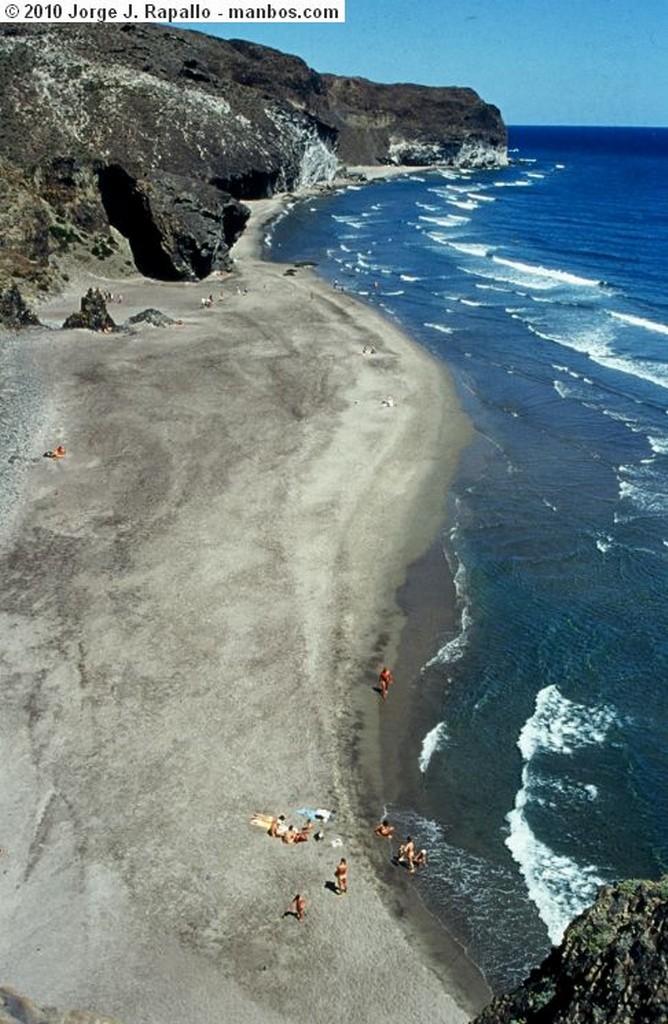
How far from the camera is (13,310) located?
2266 inches

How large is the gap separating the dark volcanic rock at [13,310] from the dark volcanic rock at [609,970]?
53.7 m

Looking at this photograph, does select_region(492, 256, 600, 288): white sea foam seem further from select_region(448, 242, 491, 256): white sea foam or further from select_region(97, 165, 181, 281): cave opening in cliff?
select_region(97, 165, 181, 281): cave opening in cliff

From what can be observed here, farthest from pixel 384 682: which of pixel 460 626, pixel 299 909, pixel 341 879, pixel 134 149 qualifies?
pixel 134 149

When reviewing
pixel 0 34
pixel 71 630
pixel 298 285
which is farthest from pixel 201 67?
pixel 71 630

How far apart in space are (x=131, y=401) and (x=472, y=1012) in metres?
35.4

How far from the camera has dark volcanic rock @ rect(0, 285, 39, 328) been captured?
57094 mm

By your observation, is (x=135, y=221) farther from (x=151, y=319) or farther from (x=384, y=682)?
(x=384, y=682)

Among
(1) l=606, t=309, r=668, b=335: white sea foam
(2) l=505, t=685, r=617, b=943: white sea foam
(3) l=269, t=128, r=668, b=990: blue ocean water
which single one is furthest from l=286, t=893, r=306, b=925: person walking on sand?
(1) l=606, t=309, r=668, b=335: white sea foam

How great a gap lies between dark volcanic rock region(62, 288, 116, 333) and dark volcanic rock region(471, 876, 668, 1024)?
2108 inches

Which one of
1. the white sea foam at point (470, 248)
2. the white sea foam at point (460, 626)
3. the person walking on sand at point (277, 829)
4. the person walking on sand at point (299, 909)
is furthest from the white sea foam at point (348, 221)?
the person walking on sand at point (299, 909)

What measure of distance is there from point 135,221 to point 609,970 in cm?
7421

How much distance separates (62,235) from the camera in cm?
7244

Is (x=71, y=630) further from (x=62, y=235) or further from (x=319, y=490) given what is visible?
(x=62, y=235)

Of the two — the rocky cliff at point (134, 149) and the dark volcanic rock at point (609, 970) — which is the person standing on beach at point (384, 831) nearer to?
the dark volcanic rock at point (609, 970)
